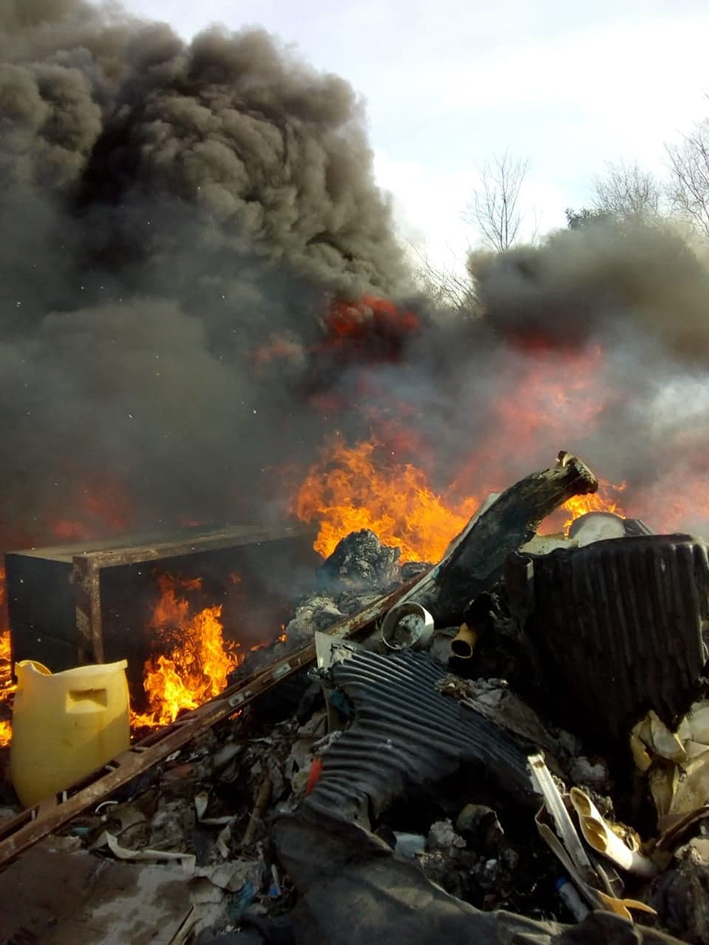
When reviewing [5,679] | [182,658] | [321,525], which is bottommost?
[5,679]

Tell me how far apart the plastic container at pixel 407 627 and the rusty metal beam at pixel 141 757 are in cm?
44

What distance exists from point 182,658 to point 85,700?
257 cm

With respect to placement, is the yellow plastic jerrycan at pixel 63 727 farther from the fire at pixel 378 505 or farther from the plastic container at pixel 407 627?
the fire at pixel 378 505

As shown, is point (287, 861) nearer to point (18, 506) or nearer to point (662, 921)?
point (662, 921)

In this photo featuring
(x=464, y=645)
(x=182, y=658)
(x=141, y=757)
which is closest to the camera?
(x=464, y=645)

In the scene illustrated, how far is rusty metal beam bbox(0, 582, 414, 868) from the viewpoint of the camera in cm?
302

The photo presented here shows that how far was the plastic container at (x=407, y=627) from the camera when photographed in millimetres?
3682

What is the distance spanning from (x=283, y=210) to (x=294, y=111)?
7.75 ft

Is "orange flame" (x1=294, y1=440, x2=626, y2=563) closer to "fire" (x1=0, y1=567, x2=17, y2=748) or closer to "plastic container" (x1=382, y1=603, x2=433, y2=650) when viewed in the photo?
"fire" (x1=0, y1=567, x2=17, y2=748)

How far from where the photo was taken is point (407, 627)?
3.81 metres

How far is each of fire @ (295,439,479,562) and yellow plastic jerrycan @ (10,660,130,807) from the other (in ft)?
14.8

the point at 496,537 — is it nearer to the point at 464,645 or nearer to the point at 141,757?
the point at 464,645

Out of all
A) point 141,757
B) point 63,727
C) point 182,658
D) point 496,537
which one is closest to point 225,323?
point 182,658

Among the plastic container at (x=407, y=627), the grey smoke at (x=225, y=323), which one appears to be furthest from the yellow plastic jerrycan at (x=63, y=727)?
the grey smoke at (x=225, y=323)
